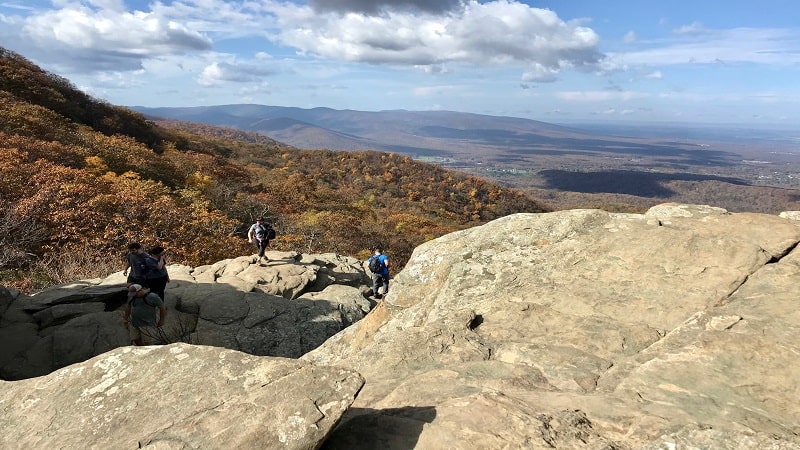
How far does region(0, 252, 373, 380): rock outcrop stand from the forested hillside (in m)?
5.18

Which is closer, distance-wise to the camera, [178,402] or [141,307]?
[178,402]

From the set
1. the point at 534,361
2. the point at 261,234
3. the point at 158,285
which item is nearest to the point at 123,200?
the point at 261,234

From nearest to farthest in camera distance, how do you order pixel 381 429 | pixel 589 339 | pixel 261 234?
pixel 381 429 → pixel 589 339 → pixel 261 234

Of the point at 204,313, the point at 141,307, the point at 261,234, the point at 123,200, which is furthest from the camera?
the point at 123,200

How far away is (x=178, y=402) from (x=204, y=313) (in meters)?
11.0

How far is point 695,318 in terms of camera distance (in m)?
6.80

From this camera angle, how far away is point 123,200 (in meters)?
24.9

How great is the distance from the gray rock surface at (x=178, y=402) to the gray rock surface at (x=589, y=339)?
538 mm

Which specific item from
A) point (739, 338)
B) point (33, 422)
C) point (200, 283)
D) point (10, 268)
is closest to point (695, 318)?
point (739, 338)

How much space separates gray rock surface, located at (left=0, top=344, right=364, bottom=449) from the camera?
4.08 meters

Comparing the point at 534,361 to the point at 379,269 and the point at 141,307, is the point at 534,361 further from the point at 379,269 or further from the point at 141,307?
the point at 379,269

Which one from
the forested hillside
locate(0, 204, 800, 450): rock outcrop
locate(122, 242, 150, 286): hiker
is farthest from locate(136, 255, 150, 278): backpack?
the forested hillside

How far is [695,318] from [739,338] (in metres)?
0.89

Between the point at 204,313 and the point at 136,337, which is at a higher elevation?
the point at 136,337
